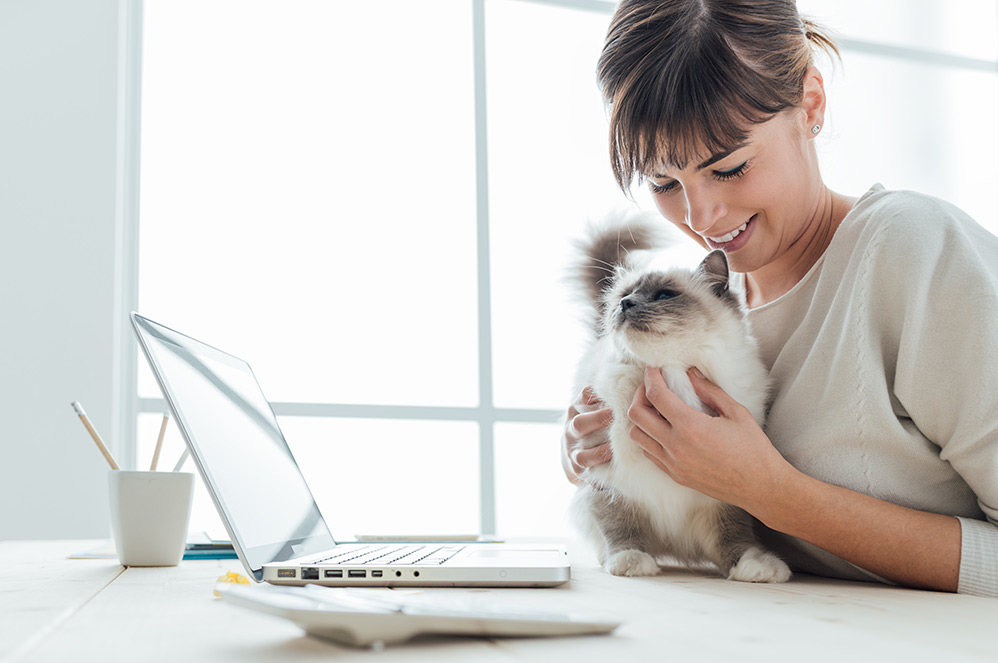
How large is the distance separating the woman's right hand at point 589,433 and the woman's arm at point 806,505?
0.19 metres

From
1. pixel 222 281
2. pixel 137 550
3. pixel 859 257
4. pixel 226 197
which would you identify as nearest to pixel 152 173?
pixel 226 197

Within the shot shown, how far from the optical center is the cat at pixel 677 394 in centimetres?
118

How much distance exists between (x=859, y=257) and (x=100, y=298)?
2.86 metres

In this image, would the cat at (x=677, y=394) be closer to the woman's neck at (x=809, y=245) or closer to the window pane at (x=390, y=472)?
the woman's neck at (x=809, y=245)

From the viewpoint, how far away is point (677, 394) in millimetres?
1210

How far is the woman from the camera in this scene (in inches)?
40.6

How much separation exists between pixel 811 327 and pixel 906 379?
0.71 feet

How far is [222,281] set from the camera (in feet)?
11.1

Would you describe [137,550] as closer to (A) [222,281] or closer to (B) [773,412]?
(B) [773,412]

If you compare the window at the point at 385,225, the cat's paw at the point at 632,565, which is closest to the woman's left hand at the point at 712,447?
the cat's paw at the point at 632,565

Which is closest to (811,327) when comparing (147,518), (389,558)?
(389,558)

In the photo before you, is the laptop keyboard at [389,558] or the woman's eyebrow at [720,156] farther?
the woman's eyebrow at [720,156]

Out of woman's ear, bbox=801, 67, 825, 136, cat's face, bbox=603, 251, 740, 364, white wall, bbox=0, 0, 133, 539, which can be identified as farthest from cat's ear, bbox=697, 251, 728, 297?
white wall, bbox=0, 0, 133, 539

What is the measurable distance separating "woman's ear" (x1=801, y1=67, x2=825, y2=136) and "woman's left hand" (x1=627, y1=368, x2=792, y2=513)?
0.58m
